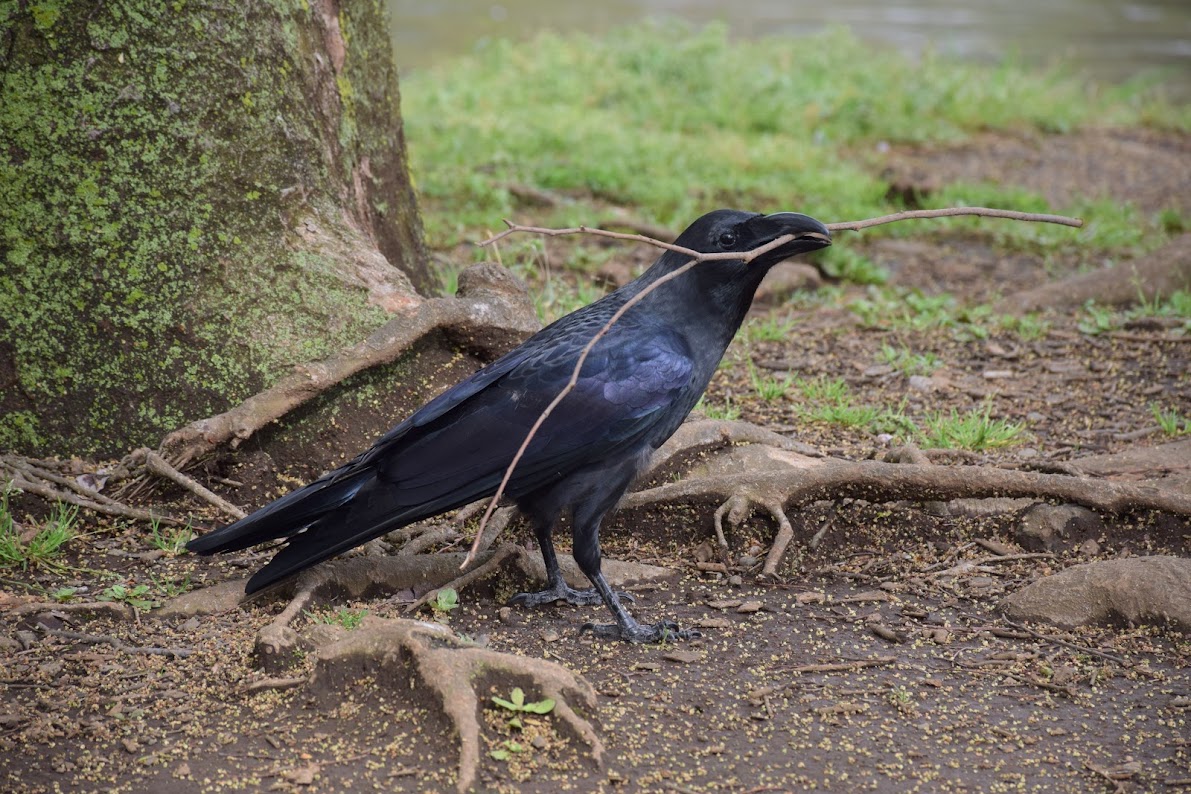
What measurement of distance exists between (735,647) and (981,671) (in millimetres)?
693

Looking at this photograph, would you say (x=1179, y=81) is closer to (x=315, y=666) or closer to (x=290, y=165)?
(x=290, y=165)

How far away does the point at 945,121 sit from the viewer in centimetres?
1152

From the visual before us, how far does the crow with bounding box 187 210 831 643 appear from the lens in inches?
145

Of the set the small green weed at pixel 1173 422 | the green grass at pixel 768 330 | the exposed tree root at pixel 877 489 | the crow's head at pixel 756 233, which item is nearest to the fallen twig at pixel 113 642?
the exposed tree root at pixel 877 489

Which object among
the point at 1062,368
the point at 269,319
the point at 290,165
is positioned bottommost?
the point at 1062,368

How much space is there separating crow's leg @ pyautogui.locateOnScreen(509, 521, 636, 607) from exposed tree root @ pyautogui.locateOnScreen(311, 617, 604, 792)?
0.70m

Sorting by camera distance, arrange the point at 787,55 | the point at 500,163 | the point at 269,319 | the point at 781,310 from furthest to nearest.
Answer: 1. the point at 787,55
2. the point at 500,163
3. the point at 781,310
4. the point at 269,319

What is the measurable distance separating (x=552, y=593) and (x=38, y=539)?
166cm

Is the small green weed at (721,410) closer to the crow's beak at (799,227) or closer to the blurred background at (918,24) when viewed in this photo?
the crow's beak at (799,227)

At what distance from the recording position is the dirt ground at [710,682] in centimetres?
293

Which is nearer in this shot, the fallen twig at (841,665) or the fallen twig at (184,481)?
the fallen twig at (841,665)

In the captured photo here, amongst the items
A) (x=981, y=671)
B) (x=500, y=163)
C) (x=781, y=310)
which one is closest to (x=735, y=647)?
(x=981, y=671)

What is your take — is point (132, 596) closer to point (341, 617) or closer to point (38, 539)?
point (38, 539)

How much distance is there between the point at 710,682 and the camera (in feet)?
11.1
